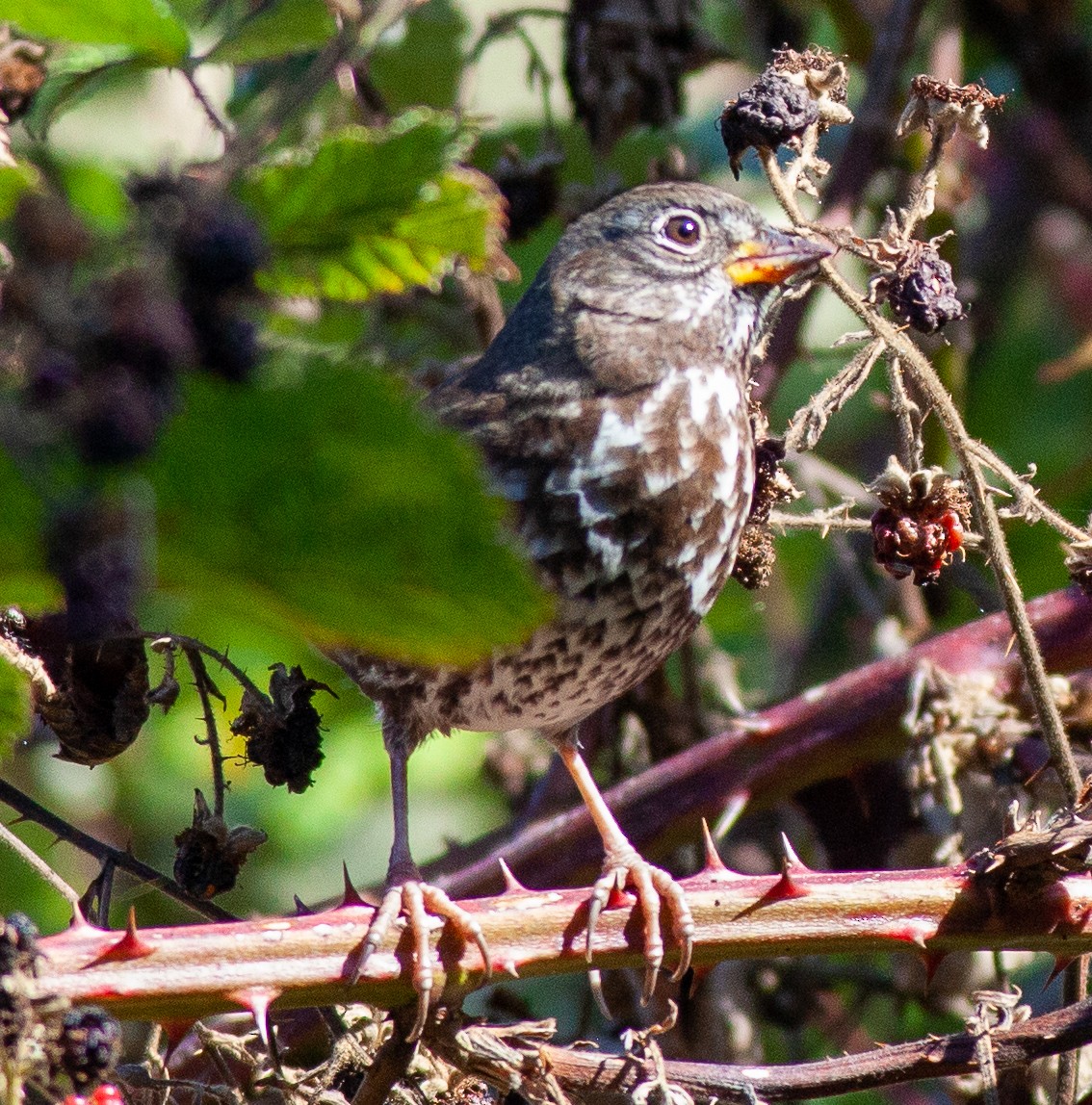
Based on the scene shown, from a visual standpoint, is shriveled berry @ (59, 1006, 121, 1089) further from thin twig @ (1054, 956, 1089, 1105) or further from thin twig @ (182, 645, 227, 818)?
thin twig @ (1054, 956, 1089, 1105)

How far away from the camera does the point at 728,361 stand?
317cm

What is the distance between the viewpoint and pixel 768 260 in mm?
3047

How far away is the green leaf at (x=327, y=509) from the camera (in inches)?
44.6

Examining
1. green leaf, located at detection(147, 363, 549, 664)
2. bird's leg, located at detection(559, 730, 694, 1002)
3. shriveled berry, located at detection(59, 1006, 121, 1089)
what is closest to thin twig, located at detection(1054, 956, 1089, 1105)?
bird's leg, located at detection(559, 730, 694, 1002)

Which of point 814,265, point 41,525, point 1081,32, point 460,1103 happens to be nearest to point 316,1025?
point 460,1103

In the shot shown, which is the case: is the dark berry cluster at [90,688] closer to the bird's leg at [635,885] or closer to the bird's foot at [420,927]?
the bird's foot at [420,927]

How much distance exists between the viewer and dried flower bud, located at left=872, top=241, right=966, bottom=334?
235 cm

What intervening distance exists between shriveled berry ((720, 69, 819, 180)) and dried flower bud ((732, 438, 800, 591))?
0.45m

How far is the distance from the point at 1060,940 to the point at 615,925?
0.62 metres

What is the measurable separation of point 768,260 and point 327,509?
2.04m

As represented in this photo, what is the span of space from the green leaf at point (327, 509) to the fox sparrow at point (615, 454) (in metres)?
1.55

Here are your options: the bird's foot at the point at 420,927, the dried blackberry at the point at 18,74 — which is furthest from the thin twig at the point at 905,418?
the dried blackberry at the point at 18,74

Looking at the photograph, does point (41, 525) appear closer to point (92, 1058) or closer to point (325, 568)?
point (325, 568)

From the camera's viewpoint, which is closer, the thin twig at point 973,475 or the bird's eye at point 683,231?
the thin twig at point 973,475
